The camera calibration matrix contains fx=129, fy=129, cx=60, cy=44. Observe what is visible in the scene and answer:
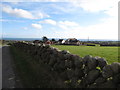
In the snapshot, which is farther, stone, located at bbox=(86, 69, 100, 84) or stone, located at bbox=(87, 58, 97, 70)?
stone, located at bbox=(87, 58, 97, 70)

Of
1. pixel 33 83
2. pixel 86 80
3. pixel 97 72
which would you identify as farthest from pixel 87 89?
pixel 33 83

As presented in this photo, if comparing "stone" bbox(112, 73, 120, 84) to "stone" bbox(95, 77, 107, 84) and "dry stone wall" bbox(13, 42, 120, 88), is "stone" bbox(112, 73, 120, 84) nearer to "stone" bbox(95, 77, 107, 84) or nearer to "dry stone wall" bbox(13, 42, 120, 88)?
"dry stone wall" bbox(13, 42, 120, 88)

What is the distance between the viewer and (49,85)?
4594 mm

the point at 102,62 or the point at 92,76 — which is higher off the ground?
the point at 102,62

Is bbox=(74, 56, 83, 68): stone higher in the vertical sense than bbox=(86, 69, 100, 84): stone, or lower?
higher

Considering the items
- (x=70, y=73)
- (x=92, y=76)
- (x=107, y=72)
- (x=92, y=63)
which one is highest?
(x=92, y=63)


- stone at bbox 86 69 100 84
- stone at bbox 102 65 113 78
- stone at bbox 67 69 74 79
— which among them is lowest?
stone at bbox 67 69 74 79

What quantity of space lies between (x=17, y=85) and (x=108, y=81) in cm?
320

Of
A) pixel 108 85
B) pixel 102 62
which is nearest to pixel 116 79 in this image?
pixel 108 85

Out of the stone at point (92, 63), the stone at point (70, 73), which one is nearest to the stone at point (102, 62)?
the stone at point (92, 63)

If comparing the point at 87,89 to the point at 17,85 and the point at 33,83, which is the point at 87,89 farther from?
the point at 17,85

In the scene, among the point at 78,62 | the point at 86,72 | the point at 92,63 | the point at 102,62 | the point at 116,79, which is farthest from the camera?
the point at 78,62

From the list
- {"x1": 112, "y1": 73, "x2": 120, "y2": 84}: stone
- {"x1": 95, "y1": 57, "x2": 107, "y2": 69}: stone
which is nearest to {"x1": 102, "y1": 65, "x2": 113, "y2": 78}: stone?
{"x1": 112, "y1": 73, "x2": 120, "y2": 84}: stone

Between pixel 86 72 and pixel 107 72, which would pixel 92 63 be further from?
pixel 107 72
